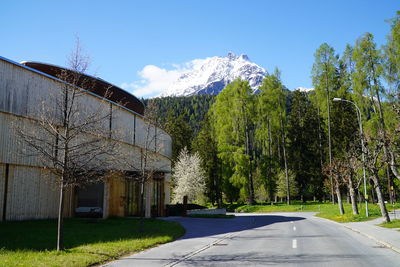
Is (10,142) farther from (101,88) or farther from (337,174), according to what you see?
(337,174)

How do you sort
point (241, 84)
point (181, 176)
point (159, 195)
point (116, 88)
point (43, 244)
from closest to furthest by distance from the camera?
point (43, 244)
point (159, 195)
point (116, 88)
point (241, 84)
point (181, 176)

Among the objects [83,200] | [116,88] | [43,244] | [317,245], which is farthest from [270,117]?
[43,244]

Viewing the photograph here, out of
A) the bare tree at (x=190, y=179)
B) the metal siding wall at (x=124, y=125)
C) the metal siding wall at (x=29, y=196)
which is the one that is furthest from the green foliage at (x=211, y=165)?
the metal siding wall at (x=29, y=196)

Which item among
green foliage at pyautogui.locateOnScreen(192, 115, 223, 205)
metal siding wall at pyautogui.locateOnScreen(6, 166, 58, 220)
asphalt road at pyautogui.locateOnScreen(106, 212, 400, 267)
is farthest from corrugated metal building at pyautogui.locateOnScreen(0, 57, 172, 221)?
green foliage at pyautogui.locateOnScreen(192, 115, 223, 205)

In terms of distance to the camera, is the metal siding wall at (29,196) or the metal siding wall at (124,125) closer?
the metal siding wall at (29,196)

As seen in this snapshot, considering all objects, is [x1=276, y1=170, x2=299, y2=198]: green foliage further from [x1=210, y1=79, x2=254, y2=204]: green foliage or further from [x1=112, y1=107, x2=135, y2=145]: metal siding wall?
[x1=112, y1=107, x2=135, y2=145]: metal siding wall

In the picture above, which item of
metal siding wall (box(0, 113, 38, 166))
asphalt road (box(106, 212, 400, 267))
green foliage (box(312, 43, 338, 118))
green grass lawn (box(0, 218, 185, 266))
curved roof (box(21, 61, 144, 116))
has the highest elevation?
green foliage (box(312, 43, 338, 118))

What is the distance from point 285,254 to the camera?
1070cm

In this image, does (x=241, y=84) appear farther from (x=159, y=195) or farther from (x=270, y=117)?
(x=159, y=195)

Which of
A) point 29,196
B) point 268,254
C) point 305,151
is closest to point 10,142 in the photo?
point 29,196

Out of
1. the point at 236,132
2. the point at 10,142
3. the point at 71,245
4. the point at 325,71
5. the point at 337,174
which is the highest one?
the point at 325,71

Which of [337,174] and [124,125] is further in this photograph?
[337,174]

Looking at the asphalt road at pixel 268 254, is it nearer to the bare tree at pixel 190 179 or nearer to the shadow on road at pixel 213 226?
the shadow on road at pixel 213 226

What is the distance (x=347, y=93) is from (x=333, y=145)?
11727mm
